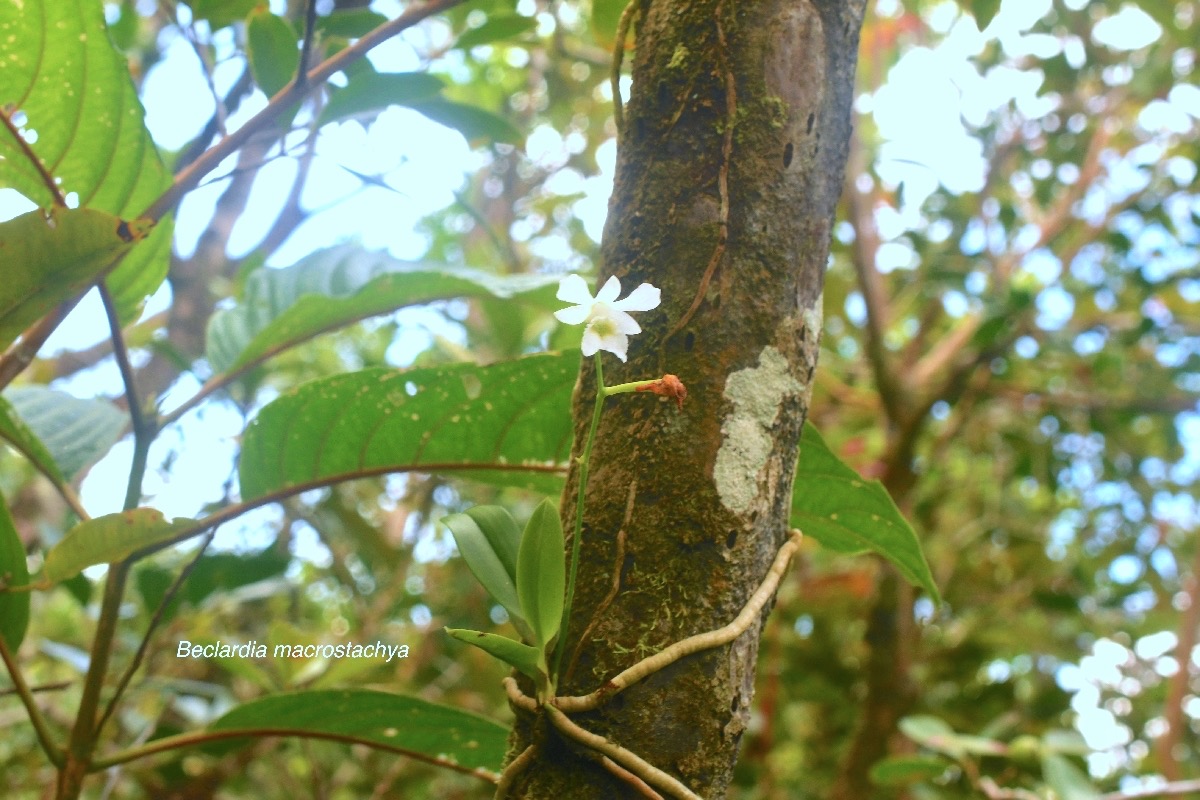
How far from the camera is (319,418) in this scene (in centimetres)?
68

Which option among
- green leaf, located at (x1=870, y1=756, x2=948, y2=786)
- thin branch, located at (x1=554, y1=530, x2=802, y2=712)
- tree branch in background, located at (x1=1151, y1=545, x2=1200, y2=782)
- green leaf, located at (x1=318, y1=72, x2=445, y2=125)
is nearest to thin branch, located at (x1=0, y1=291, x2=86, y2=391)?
green leaf, located at (x1=318, y1=72, x2=445, y2=125)

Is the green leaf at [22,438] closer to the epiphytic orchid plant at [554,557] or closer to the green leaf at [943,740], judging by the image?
the epiphytic orchid plant at [554,557]

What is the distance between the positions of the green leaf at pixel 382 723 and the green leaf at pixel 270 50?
0.49 meters

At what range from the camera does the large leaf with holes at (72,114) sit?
589 mm

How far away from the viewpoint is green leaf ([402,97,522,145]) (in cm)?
79

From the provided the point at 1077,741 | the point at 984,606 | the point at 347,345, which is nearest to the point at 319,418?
the point at 1077,741

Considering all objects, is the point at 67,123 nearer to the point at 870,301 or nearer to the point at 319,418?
the point at 319,418

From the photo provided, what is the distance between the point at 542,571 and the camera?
42 centimetres

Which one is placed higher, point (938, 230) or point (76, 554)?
point (938, 230)

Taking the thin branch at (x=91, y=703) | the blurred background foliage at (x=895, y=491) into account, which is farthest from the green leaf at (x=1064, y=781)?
the thin branch at (x=91, y=703)

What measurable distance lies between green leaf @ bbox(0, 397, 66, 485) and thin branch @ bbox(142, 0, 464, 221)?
0.18 m

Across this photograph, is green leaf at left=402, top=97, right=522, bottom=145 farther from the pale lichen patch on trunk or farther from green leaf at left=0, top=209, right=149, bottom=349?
the pale lichen patch on trunk

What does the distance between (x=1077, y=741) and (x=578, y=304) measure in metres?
1.30

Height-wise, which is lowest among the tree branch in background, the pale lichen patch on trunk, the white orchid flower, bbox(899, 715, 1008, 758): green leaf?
the tree branch in background
